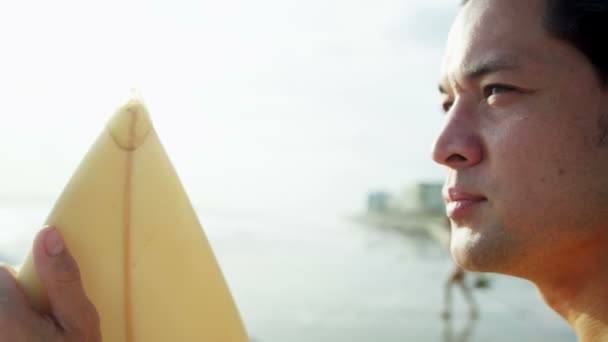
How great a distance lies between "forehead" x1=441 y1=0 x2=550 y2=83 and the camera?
1853mm

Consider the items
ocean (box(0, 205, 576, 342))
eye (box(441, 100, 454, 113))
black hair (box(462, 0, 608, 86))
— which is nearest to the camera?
black hair (box(462, 0, 608, 86))

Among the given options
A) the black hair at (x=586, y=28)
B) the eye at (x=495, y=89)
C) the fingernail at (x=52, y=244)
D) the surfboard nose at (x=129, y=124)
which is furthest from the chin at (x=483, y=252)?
the fingernail at (x=52, y=244)

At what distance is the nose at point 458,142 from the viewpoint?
1.92 metres

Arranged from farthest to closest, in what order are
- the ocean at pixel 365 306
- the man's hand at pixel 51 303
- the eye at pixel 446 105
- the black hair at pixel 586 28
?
the ocean at pixel 365 306 → the eye at pixel 446 105 → the black hair at pixel 586 28 → the man's hand at pixel 51 303

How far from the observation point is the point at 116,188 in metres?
1.52

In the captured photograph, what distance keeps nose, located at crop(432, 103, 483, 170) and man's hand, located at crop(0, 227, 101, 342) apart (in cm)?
109

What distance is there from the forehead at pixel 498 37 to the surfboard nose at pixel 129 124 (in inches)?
38.6

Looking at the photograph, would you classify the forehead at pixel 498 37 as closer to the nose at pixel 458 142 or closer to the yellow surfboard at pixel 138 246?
the nose at pixel 458 142

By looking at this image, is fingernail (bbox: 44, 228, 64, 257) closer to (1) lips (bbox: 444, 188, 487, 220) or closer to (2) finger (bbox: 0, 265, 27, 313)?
(2) finger (bbox: 0, 265, 27, 313)

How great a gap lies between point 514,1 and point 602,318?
3.15 feet

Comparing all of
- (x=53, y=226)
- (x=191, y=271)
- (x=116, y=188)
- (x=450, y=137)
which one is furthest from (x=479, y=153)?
(x=53, y=226)

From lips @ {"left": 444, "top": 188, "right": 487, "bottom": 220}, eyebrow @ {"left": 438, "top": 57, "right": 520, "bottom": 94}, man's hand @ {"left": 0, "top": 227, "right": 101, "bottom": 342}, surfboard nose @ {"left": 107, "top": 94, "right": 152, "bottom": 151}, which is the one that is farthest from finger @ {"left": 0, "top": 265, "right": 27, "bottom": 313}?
eyebrow @ {"left": 438, "top": 57, "right": 520, "bottom": 94}

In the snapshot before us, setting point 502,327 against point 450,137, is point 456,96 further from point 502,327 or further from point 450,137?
point 502,327

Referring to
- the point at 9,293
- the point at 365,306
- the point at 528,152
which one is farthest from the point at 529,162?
the point at 365,306
